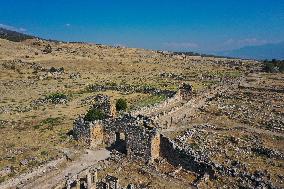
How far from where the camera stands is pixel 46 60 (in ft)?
379

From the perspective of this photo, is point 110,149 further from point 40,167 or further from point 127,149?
point 40,167

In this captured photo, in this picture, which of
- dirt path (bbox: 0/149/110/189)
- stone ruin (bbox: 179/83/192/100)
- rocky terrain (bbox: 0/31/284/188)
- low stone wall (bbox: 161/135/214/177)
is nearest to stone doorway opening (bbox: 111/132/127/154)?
dirt path (bbox: 0/149/110/189)

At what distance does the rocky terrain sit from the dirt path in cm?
17

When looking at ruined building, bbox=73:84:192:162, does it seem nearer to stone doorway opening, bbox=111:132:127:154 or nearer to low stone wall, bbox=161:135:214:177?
stone doorway opening, bbox=111:132:127:154

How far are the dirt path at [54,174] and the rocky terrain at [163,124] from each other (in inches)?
6.8

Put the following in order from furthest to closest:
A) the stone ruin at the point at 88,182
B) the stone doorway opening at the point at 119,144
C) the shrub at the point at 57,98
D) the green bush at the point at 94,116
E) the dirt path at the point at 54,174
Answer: the shrub at the point at 57,98, the green bush at the point at 94,116, the stone doorway opening at the point at 119,144, the dirt path at the point at 54,174, the stone ruin at the point at 88,182

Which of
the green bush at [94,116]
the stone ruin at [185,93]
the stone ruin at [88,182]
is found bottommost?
the stone ruin at [88,182]

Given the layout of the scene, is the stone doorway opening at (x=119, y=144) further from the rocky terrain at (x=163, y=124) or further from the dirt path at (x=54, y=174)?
the rocky terrain at (x=163, y=124)

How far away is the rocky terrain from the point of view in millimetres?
32188

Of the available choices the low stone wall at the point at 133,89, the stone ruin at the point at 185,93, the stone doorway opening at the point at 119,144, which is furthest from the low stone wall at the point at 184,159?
the low stone wall at the point at 133,89

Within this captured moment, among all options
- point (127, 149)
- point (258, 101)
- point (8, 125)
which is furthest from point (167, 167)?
point (258, 101)

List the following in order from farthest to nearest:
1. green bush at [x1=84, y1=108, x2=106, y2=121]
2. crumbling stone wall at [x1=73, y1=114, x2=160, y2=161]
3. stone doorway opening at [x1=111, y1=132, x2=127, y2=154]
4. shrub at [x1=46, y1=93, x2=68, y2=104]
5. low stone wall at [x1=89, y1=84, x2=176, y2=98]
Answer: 1. low stone wall at [x1=89, y1=84, x2=176, y2=98]
2. shrub at [x1=46, y1=93, x2=68, y2=104]
3. green bush at [x1=84, y1=108, x2=106, y2=121]
4. stone doorway opening at [x1=111, y1=132, x2=127, y2=154]
5. crumbling stone wall at [x1=73, y1=114, x2=160, y2=161]

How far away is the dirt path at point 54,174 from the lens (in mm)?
30594

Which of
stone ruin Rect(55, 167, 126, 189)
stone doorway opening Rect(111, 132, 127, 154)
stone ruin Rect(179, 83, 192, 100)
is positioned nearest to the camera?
stone ruin Rect(55, 167, 126, 189)
